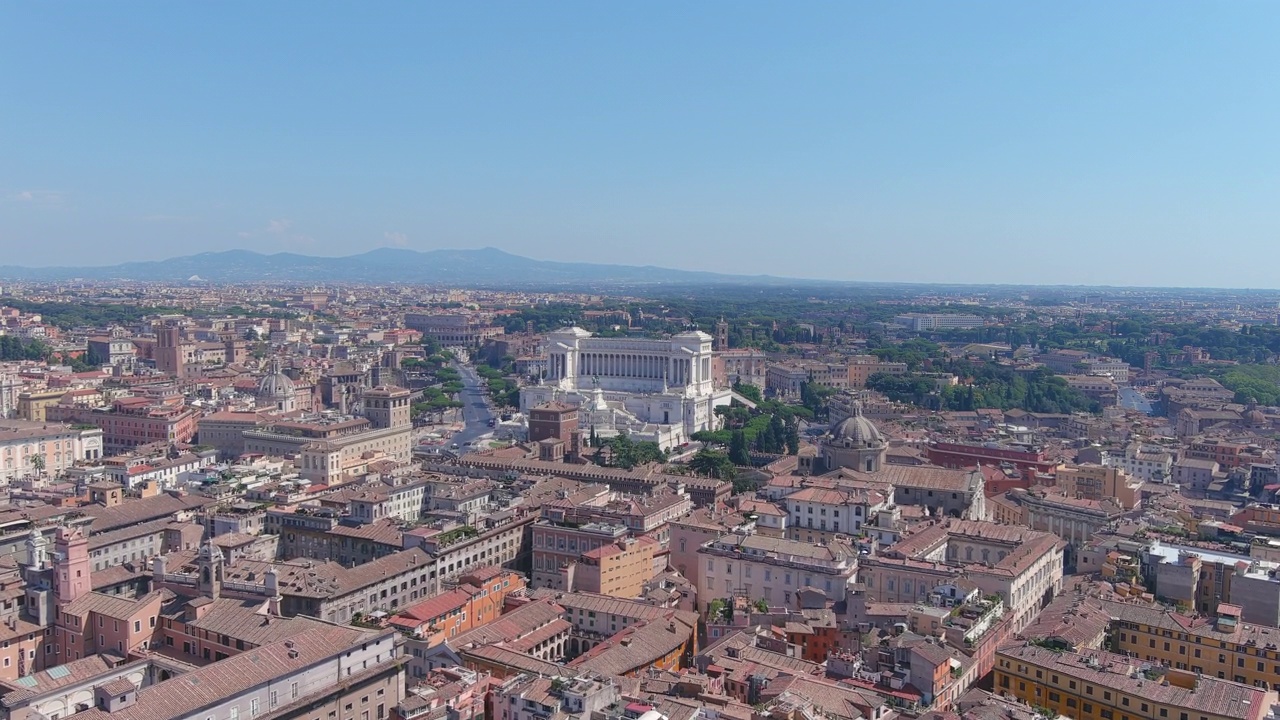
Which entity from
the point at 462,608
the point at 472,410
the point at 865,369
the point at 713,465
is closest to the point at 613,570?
the point at 462,608

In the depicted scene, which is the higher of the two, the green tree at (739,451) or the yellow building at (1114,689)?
the yellow building at (1114,689)

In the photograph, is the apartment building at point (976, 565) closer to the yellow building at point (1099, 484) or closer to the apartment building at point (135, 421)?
the yellow building at point (1099, 484)

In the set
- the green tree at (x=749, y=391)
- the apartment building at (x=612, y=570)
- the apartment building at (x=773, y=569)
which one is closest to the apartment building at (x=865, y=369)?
the green tree at (x=749, y=391)

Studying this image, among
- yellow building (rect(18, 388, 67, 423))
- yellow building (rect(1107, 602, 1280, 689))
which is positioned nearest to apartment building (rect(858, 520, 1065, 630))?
yellow building (rect(1107, 602, 1280, 689))

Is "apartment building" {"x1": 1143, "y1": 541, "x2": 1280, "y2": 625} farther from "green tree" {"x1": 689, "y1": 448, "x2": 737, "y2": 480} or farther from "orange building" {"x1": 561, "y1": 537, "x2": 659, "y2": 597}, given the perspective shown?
"green tree" {"x1": 689, "y1": 448, "x2": 737, "y2": 480}

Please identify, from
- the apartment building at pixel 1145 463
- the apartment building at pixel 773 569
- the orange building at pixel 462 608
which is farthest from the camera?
the apartment building at pixel 1145 463

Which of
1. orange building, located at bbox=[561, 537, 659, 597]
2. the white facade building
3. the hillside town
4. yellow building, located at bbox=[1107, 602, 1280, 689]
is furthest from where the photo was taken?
the white facade building

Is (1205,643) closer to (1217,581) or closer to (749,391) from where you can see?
(1217,581)
